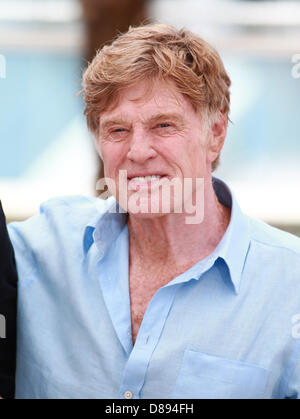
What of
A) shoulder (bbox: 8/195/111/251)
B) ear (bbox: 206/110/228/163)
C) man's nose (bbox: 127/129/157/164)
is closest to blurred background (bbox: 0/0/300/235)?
shoulder (bbox: 8/195/111/251)

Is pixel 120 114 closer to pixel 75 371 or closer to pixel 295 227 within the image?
pixel 75 371

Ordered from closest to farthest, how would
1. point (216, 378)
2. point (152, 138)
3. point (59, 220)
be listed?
point (216, 378) < point (152, 138) < point (59, 220)

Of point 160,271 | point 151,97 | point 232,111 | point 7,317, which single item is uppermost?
point 232,111

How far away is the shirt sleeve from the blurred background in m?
4.45

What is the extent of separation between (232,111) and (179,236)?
15.7 feet

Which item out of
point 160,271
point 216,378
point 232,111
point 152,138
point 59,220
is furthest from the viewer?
point 232,111

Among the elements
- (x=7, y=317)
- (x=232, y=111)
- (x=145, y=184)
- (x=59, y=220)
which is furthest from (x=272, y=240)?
(x=232, y=111)

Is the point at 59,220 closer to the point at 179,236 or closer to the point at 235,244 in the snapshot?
the point at 179,236

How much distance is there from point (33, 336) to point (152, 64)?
0.83 m

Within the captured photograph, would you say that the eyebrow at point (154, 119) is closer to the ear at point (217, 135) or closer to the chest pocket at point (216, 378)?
the ear at point (217, 135)

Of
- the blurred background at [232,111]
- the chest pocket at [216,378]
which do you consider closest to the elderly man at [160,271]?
the chest pocket at [216,378]

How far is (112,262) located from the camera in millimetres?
1863

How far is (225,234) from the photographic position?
1775 millimetres

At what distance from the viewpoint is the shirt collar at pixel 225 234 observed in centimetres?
170
